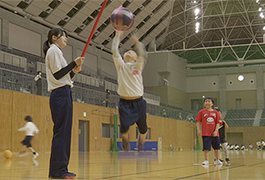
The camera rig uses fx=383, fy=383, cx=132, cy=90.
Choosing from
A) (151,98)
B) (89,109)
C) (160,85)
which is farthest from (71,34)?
(160,85)

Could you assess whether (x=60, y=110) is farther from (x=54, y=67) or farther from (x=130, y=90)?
(x=130, y=90)

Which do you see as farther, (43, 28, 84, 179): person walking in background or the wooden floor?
the wooden floor

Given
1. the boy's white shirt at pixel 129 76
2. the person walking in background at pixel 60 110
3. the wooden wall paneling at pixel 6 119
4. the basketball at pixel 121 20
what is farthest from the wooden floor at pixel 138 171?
the wooden wall paneling at pixel 6 119

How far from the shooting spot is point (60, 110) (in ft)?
18.5

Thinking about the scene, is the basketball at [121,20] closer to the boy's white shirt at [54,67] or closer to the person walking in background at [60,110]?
the person walking in background at [60,110]

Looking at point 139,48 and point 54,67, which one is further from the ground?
point 139,48

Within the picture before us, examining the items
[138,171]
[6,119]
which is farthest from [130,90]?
[6,119]

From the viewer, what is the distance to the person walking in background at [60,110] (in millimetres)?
5566

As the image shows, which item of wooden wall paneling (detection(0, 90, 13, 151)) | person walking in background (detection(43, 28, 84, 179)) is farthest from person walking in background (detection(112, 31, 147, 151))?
wooden wall paneling (detection(0, 90, 13, 151))

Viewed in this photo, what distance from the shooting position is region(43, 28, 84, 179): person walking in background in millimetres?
5566

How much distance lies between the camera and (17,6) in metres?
28.2

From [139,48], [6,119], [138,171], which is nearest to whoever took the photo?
[139,48]

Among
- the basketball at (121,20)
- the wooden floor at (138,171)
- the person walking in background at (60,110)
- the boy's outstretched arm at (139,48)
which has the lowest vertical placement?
Answer: the wooden floor at (138,171)

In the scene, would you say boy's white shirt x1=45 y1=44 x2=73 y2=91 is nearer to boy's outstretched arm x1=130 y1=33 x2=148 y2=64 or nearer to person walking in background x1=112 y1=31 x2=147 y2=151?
person walking in background x1=112 y1=31 x2=147 y2=151
